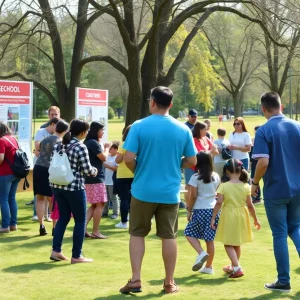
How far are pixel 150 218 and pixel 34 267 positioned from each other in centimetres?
229

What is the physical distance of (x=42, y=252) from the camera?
9336mm

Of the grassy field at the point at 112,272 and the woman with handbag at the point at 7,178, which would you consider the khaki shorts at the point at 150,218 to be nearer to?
the grassy field at the point at 112,272

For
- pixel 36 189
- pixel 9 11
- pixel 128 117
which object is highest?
pixel 9 11

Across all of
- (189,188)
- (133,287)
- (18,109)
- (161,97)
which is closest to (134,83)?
(18,109)

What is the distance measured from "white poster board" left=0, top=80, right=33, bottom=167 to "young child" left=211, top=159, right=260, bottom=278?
839 cm

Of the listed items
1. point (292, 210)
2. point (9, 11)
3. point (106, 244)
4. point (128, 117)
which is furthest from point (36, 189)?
point (9, 11)

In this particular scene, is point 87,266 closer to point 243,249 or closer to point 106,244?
point 106,244

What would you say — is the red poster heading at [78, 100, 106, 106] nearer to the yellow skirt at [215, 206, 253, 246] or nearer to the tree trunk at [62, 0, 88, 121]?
the tree trunk at [62, 0, 88, 121]

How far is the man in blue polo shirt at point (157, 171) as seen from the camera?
653 centimetres

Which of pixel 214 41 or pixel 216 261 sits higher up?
pixel 214 41

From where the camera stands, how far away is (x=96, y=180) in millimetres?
10375

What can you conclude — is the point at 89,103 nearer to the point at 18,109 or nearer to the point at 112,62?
the point at 18,109

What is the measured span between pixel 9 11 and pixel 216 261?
1234cm

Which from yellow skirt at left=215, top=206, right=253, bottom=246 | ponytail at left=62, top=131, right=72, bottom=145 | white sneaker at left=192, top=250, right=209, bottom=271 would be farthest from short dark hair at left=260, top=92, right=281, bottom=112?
ponytail at left=62, top=131, right=72, bottom=145
